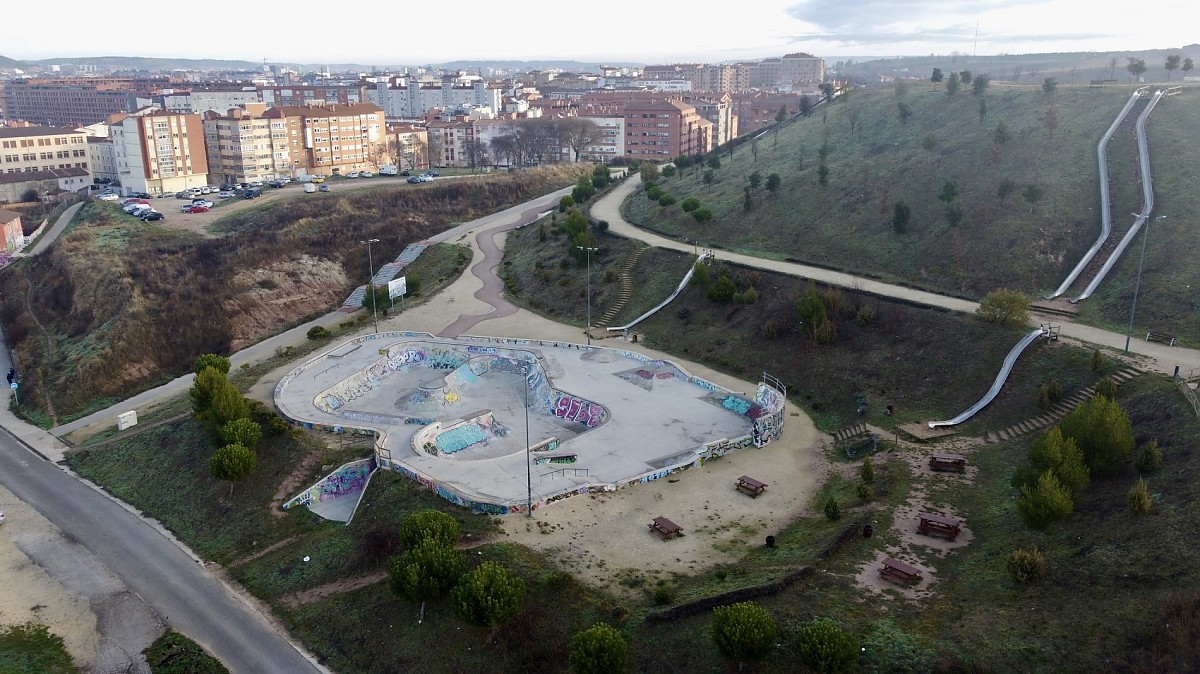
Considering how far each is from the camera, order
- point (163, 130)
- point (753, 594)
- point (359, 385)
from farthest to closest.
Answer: point (163, 130) < point (359, 385) < point (753, 594)

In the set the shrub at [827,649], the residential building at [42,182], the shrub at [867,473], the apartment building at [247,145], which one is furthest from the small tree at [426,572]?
the residential building at [42,182]

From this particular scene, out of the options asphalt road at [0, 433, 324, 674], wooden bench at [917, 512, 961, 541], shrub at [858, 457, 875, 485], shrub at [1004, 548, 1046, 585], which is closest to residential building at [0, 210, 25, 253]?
asphalt road at [0, 433, 324, 674]

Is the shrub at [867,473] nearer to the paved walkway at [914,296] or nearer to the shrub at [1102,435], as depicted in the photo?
the shrub at [1102,435]

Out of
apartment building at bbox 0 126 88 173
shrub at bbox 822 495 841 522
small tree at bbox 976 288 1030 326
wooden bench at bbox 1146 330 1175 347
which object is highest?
apartment building at bbox 0 126 88 173

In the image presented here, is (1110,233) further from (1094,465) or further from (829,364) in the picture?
(1094,465)

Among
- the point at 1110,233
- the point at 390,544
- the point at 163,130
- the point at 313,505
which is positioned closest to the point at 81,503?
the point at 313,505

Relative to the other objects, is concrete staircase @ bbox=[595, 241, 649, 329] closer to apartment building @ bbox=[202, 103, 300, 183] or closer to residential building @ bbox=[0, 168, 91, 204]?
apartment building @ bbox=[202, 103, 300, 183]

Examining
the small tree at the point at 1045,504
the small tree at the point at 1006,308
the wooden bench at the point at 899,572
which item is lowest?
the wooden bench at the point at 899,572
